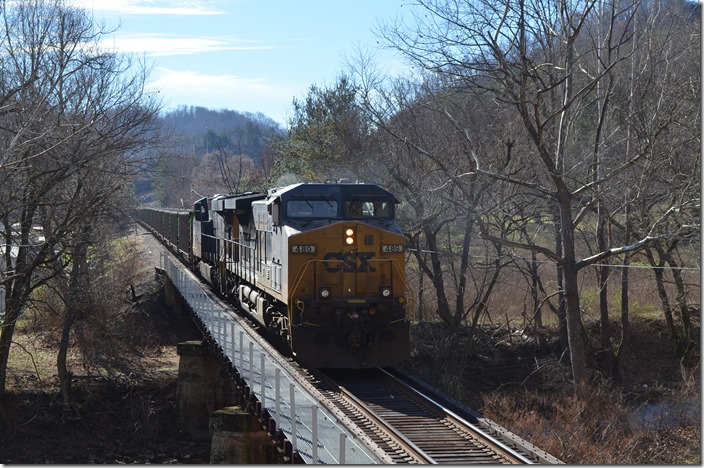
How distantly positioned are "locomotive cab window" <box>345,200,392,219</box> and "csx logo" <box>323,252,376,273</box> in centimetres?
82

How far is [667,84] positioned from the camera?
21.8 metres

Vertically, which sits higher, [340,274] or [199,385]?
[340,274]

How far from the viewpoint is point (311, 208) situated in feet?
51.6

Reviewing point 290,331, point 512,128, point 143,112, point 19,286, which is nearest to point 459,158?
point 512,128

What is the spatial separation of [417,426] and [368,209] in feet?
16.9

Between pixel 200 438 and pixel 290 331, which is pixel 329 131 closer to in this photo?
pixel 200 438

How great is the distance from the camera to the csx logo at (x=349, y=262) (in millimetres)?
15344

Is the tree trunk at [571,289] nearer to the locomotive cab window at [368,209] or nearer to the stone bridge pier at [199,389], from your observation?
the locomotive cab window at [368,209]

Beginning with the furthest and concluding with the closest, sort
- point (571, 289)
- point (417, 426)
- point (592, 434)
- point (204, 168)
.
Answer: point (204, 168) < point (571, 289) < point (592, 434) < point (417, 426)

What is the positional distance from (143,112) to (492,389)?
46.3ft

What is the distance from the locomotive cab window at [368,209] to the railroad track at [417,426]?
10.3 ft

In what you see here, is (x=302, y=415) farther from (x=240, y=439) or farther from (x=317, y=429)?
(x=240, y=439)

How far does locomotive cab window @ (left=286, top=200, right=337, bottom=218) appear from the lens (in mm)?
15672

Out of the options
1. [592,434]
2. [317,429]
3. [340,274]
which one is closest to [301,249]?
[340,274]
